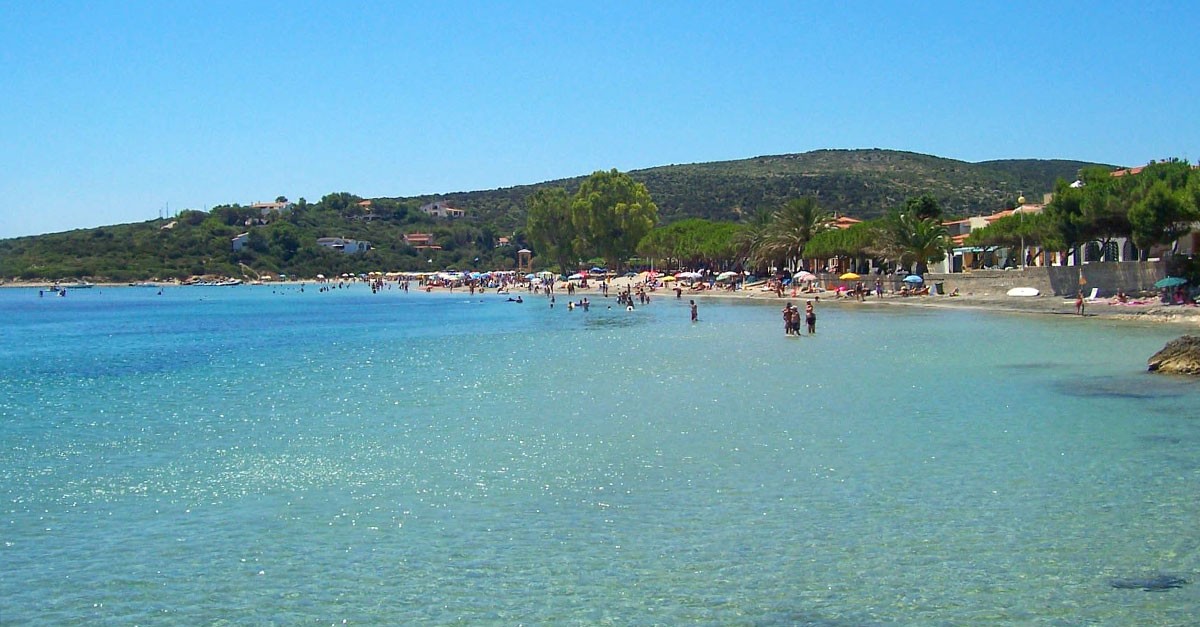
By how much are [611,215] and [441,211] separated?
92.7 metres

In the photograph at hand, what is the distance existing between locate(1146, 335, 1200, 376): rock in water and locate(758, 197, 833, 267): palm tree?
176ft

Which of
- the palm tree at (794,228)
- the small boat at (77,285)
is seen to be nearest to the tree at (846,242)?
the palm tree at (794,228)

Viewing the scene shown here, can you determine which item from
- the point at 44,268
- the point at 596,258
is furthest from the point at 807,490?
the point at 44,268

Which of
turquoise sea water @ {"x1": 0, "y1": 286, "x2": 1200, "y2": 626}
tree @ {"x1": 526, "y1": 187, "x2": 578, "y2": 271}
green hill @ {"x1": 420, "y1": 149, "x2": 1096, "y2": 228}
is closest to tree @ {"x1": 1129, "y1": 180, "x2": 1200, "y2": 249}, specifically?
turquoise sea water @ {"x1": 0, "y1": 286, "x2": 1200, "y2": 626}

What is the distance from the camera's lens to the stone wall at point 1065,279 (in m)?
46.3

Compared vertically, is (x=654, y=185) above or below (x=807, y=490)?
above

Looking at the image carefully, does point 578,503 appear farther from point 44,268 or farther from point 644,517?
point 44,268

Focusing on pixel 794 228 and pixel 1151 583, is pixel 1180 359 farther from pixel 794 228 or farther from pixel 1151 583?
pixel 794 228

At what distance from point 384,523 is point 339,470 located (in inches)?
128

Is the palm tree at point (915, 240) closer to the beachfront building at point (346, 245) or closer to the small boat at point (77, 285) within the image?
the beachfront building at point (346, 245)

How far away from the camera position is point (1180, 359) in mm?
22703

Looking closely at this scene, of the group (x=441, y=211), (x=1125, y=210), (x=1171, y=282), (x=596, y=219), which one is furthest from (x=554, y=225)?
(x=441, y=211)

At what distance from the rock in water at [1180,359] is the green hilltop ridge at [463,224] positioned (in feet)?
365

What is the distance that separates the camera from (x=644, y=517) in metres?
11.6
